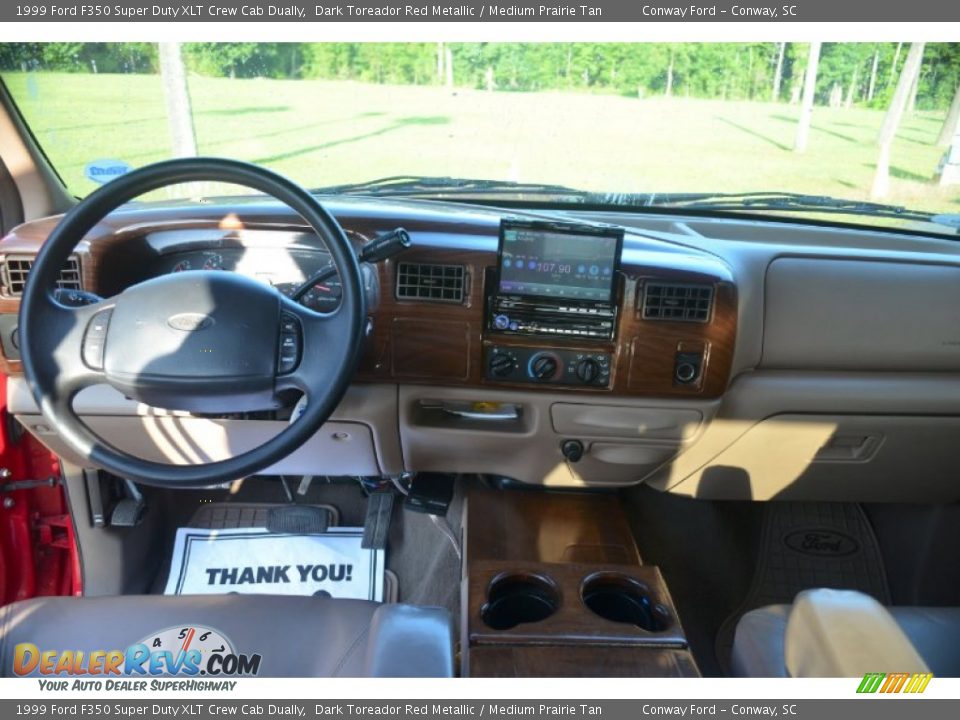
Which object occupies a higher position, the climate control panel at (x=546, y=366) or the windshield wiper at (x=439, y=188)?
the windshield wiper at (x=439, y=188)

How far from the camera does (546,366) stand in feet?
6.72

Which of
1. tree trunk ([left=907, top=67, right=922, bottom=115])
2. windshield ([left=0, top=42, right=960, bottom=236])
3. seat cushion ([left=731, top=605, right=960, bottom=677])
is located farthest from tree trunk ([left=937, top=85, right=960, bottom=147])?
seat cushion ([left=731, top=605, right=960, bottom=677])

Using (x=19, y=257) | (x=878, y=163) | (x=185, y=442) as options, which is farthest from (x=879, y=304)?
(x=19, y=257)

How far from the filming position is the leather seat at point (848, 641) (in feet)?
3.55

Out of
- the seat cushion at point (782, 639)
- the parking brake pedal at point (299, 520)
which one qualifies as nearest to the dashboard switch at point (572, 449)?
the seat cushion at point (782, 639)

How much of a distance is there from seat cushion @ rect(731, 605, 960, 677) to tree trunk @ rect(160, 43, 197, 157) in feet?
6.11

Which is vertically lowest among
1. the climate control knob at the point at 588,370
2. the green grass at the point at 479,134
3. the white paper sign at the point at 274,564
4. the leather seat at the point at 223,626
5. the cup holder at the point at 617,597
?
the white paper sign at the point at 274,564

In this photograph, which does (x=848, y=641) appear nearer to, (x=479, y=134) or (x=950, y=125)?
(x=479, y=134)

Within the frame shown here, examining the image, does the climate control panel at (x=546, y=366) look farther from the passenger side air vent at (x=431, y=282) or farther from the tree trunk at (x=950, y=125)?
the tree trunk at (x=950, y=125)

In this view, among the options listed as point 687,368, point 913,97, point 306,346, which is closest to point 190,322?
point 306,346

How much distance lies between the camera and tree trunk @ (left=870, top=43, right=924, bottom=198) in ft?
6.61

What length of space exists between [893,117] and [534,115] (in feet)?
3.49

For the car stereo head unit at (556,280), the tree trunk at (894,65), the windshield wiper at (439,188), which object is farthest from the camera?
the windshield wiper at (439,188)

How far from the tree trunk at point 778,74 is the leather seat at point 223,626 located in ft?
5.35
